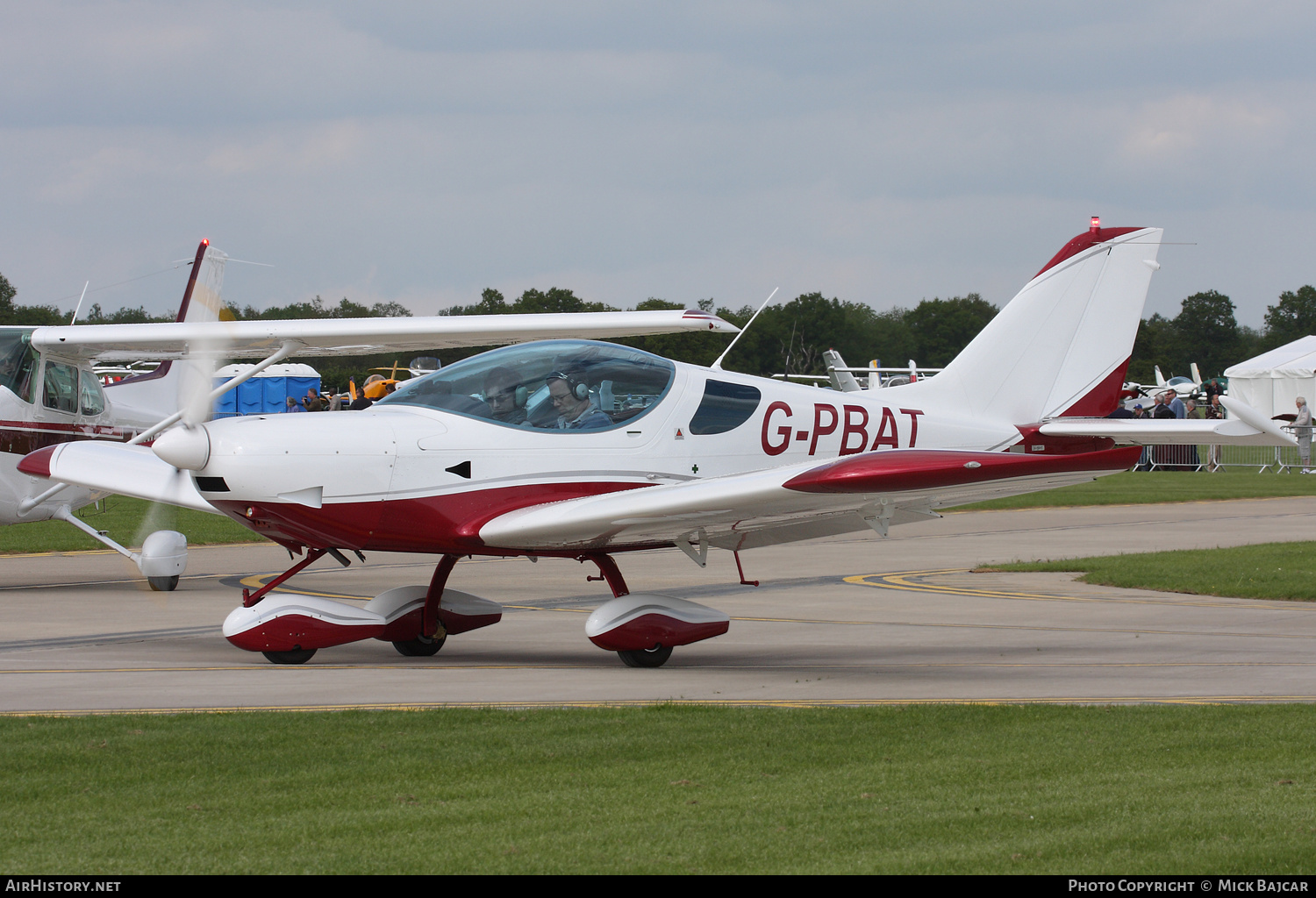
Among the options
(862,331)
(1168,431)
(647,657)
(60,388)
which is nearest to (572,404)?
(647,657)

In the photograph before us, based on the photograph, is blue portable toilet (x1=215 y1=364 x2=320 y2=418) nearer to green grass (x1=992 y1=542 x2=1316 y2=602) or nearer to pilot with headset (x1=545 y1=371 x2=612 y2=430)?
green grass (x1=992 y1=542 x2=1316 y2=602)

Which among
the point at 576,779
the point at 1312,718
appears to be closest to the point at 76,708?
the point at 576,779

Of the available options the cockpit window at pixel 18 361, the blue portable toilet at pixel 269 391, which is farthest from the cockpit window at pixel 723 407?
the blue portable toilet at pixel 269 391

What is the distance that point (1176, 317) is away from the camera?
430 ft

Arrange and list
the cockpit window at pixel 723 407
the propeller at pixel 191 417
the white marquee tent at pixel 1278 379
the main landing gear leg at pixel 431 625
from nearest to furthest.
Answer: the propeller at pixel 191 417, the main landing gear leg at pixel 431 625, the cockpit window at pixel 723 407, the white marquee tent at pixel 1278 379

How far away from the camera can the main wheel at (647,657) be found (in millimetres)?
9859

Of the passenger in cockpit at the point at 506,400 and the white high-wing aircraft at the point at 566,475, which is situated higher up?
the passenger in cockpit at the point at 506,400

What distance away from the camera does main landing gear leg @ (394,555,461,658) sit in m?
10.4

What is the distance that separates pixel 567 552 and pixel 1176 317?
132 m

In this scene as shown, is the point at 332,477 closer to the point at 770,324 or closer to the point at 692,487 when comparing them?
the point at 692,487

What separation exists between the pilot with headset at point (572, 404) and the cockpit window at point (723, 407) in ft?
2.66

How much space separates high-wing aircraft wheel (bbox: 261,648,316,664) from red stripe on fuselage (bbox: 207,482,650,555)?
0.79m

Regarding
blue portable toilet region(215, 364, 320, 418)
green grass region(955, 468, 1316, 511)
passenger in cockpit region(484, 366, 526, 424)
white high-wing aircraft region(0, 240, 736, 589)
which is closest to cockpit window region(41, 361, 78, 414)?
white high-wing aircraft region(0, 240, 736, 589)

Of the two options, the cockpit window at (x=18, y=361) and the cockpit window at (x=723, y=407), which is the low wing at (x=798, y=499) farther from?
the cockpit window at (x=18, y=361)
